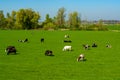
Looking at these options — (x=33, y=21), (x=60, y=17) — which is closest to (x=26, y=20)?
(x=33, y=21)

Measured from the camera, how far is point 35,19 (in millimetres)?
113688

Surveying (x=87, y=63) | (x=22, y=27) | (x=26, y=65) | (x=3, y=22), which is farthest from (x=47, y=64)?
(x=3, y=22)

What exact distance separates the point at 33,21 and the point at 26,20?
2.84m

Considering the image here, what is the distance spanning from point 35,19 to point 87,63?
306ft


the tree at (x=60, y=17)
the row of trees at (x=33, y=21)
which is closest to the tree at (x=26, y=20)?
the row of trees at (x=33, y=21)

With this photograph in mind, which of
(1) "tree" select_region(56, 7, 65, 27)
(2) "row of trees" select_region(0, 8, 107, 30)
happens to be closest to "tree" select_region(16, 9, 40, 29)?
(2) "row of trees" select_region(0, 8, 107, 30)

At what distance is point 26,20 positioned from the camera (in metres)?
113

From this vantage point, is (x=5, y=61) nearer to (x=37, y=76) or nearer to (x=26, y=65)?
(x=26, y=65)

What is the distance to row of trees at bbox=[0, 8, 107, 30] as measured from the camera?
11294 cm

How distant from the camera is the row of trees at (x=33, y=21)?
371 ft

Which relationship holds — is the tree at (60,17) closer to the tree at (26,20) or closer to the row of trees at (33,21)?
the row of trees at (33,21)

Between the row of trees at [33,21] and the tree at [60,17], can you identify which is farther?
the tree at [60,17]

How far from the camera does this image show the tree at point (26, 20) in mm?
112750

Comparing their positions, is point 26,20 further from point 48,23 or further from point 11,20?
point 11,20
